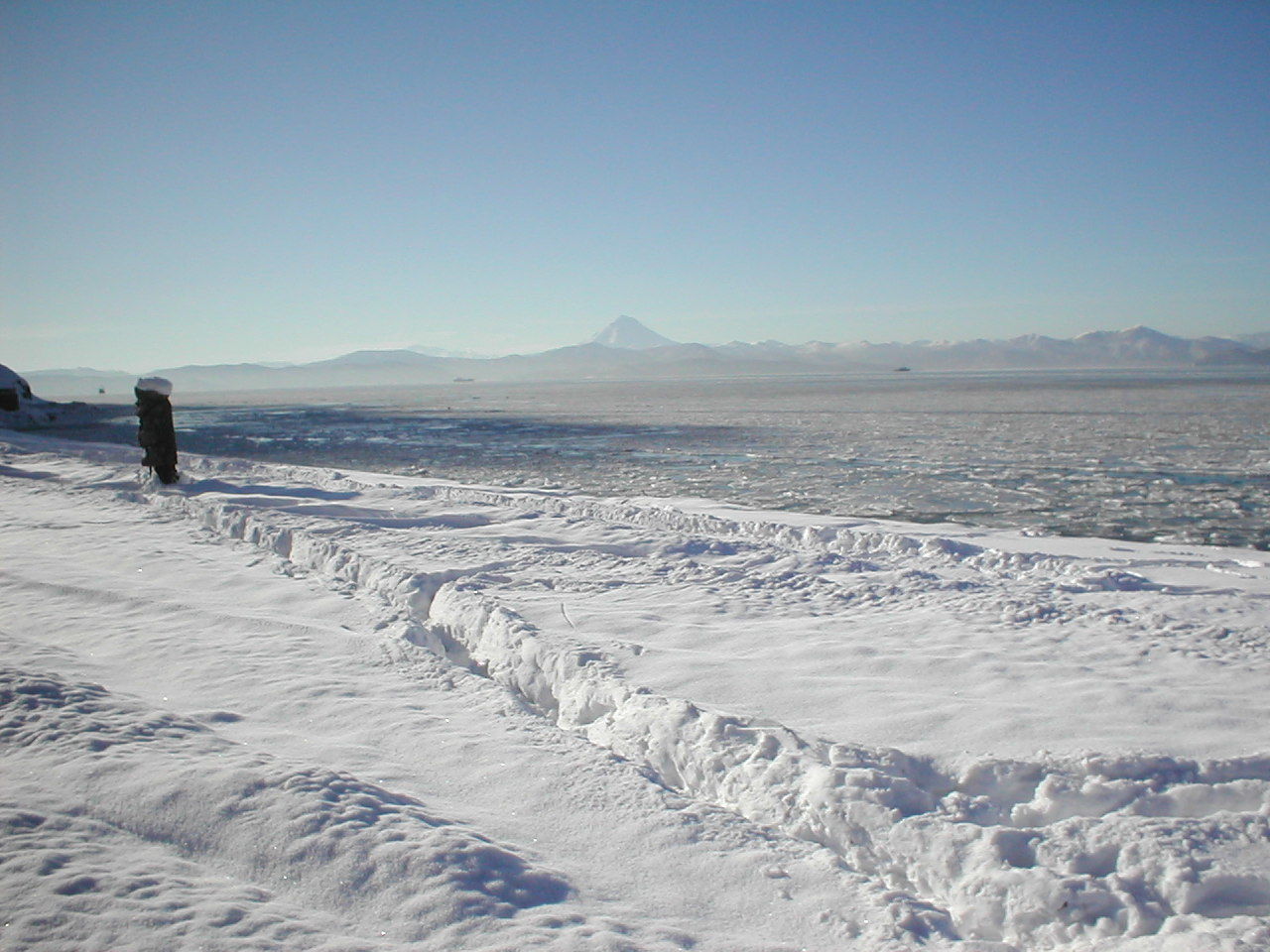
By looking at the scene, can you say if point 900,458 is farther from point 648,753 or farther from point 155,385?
point 155,385

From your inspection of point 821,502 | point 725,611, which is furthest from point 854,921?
point 821,502

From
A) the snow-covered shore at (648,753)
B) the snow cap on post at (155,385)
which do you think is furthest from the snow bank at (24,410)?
the snow-covered shore at (648,753)

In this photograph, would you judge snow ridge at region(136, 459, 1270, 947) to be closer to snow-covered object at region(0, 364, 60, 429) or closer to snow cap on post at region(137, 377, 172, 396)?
snow cap on post at region(137, 377, 172, 396)

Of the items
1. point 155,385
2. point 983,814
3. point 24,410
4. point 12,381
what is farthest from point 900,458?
point 12,381

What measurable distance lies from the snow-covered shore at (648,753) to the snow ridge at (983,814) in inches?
0.4

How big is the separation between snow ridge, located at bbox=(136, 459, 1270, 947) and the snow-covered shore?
11mm

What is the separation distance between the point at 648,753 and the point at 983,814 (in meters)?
1.33

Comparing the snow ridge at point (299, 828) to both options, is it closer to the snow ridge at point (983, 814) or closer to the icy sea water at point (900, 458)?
the snow ridge at point (983, 814)

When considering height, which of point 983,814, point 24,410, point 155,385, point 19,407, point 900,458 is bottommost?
point 983,814

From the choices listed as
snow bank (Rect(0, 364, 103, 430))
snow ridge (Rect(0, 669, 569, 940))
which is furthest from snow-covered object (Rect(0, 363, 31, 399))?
snow ridge (Rect(0, 669, 569, 940))

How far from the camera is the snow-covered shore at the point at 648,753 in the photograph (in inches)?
93.0

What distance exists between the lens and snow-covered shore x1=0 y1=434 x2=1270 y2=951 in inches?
93.0

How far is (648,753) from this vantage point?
11.2 feet

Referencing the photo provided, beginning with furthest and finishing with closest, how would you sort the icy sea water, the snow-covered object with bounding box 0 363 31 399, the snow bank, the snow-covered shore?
1. the snow-covered object with bounding box 0 363 31 399
2. the snow bank
3. the icy sea water
4. the snow-covered shore
